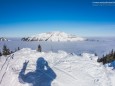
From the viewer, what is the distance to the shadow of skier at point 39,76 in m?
12.8

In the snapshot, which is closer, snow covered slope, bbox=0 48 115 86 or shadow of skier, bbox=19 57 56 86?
shadow of skier, bbox=19 57 56 86

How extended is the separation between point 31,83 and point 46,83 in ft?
4.33

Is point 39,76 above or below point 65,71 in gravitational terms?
below

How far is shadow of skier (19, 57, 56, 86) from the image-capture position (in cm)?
1281

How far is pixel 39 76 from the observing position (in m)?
13.8

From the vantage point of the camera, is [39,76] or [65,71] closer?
[39,76]

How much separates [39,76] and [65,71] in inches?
101

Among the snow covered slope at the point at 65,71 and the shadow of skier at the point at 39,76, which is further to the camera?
the snow covered slope at the point at 65,71

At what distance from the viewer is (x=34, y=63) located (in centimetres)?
1666

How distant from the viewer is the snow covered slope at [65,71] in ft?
42.9

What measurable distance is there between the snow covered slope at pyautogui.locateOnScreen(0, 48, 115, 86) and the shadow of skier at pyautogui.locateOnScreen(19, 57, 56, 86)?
35 cm

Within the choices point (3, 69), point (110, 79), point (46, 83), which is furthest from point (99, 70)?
point (3, 69)

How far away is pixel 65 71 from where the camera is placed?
14.5 metres

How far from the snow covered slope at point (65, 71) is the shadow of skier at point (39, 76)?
35 centimetres
